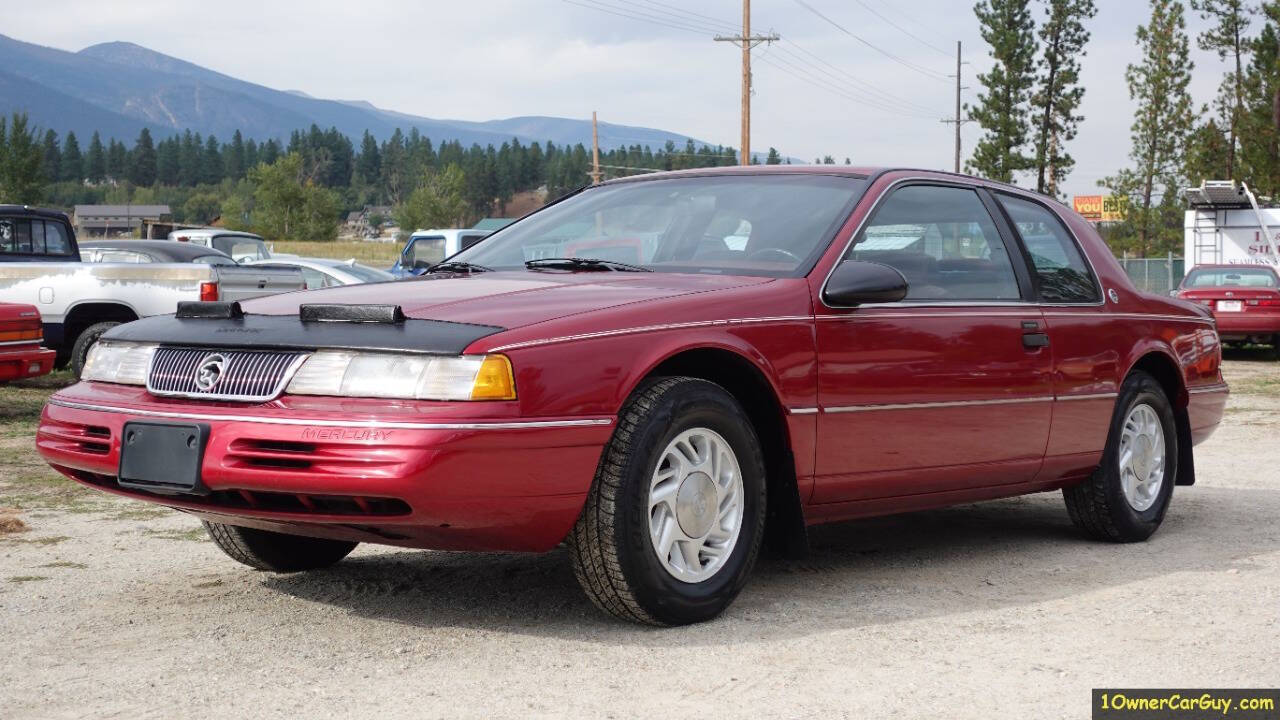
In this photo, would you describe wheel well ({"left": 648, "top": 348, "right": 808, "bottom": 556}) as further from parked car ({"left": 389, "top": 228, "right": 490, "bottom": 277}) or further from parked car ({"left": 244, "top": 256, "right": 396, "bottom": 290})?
parked car ({"left": 389, "top": 228, "right": 490, "bottom": 277})

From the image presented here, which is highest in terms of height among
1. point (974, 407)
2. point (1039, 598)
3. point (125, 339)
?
point (125, 339)

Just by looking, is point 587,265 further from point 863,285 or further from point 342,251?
point 342,251

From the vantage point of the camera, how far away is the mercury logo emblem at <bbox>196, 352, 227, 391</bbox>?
418cm

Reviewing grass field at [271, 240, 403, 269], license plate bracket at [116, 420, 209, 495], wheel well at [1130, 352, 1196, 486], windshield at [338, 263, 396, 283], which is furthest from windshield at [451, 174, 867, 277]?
grass field at [271, 240, 403, 269]

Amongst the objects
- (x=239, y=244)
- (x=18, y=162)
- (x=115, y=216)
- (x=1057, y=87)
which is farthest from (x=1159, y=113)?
(x=115, y=216)

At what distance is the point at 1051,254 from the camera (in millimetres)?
6145

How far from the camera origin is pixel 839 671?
3898mm

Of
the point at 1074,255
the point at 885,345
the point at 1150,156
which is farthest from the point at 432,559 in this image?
the point at 1150,156

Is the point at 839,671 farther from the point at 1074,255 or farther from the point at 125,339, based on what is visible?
the point at 1074,255

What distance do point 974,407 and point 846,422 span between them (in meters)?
0.72

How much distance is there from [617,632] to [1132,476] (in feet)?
9.80

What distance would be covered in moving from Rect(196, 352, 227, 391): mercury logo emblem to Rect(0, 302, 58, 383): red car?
759cm

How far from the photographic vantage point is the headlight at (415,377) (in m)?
3.88

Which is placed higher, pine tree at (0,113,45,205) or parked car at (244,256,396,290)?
pine tree at (0,113,45,205)
